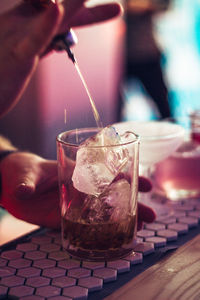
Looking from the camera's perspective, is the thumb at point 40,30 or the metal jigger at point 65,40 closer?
the thumb at point 40,30

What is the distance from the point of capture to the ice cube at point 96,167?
0.77 m

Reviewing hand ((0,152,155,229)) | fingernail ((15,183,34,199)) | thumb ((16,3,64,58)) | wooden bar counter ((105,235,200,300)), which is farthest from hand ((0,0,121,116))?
wooden bar counter ((105,235,200,300))

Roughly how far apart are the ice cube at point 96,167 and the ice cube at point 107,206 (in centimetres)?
1

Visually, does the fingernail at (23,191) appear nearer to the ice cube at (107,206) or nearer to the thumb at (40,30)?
the ice cube at (107,206)

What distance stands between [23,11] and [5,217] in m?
0.50

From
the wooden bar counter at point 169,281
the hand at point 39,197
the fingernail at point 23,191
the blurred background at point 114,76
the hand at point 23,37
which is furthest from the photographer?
the blurred background at point 114,76

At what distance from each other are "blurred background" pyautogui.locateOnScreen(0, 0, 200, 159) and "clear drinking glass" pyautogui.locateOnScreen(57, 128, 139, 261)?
199 centimetres

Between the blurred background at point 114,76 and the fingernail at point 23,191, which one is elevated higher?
the fingernail at point 23,191

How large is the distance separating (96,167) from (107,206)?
A: 66 mm

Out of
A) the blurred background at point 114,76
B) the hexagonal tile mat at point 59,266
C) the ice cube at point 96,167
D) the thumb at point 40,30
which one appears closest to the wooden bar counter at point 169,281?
the hexagonal tile mat at point 59,266

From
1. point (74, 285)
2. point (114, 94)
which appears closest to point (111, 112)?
point (114, 94)

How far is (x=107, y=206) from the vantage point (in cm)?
78

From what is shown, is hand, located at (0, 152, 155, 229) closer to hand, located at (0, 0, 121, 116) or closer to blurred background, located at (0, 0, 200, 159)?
hand, located at (0, 0, 121, 116)

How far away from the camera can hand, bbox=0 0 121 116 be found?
102cm
